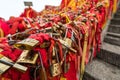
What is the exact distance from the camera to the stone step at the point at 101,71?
66.6 inches

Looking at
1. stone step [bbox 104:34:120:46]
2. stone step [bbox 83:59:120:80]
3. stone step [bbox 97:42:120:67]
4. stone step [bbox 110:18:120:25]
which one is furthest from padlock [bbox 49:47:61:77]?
stone step [bbox 110:18:120:25]

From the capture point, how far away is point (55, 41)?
89 cm

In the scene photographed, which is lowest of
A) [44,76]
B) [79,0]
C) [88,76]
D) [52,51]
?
[88,76]

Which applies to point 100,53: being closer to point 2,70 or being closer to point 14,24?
point 14,24

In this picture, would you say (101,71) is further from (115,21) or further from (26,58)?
(115,21)

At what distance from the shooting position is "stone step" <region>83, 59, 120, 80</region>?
1690 mm

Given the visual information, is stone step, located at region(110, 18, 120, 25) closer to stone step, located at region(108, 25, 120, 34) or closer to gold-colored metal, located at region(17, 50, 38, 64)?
stone step, located at region(108, 25, 120, 34)

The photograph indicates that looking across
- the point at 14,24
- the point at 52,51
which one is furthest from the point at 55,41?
the point at 14,24

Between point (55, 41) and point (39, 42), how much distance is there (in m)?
0.12

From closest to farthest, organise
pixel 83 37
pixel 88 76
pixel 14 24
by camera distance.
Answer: pixel 14 24
pixel 83 37
pixel 88 76

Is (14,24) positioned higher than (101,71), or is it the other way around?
(14,24)

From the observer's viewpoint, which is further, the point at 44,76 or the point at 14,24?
the point at 14,24

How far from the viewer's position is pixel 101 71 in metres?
1.80

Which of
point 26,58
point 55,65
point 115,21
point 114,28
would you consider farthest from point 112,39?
point 26,58
